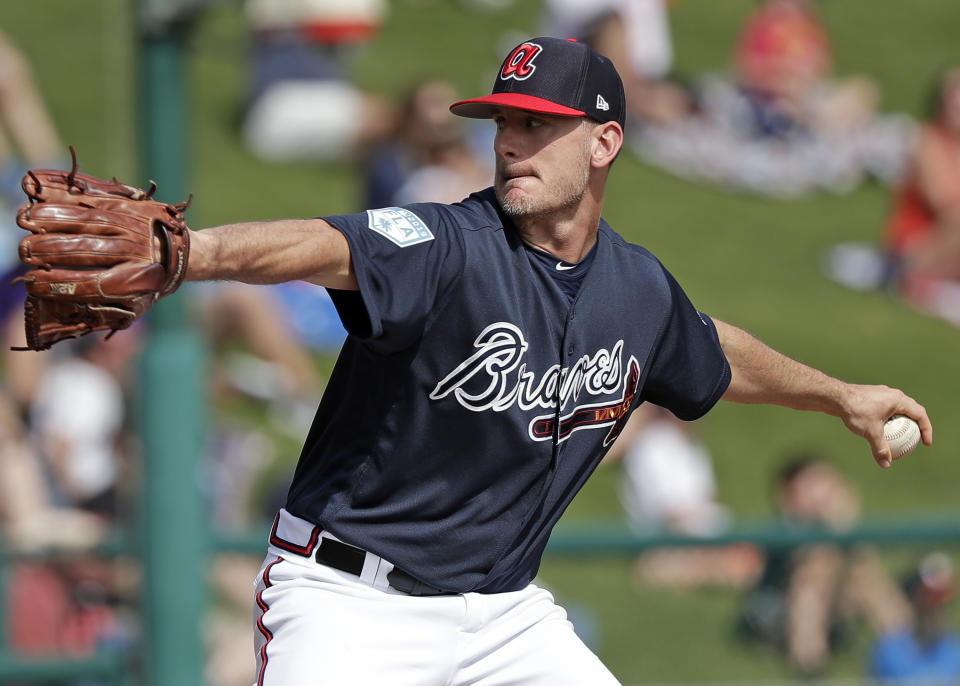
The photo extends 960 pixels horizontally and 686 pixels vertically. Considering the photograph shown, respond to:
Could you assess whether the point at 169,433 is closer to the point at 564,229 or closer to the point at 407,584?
the point at 407,584

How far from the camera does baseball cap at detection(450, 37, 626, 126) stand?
329cm

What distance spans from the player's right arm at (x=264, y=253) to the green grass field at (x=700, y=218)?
3111mm

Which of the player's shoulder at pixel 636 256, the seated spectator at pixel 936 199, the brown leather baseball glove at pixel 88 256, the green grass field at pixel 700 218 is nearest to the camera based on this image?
the brown leather baseball glove at pixel 88 256

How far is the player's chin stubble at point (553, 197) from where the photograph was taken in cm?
327

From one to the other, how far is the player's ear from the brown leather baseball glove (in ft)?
3.74

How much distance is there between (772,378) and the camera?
383cm

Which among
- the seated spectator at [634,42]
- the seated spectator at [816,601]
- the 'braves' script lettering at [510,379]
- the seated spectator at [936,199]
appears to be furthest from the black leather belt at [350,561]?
the seated spectator at [936,199]

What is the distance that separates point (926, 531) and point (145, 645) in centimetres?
348

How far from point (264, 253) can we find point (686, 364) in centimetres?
139

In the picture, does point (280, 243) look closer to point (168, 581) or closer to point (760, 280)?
point (168, 581)

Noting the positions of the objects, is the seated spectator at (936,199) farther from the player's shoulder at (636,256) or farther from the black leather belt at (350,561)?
the black leather belt at (350,561)

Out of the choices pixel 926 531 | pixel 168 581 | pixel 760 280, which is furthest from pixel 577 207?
pixel 760 280

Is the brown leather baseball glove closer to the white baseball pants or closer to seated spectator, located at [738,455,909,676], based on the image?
the white baseball pants

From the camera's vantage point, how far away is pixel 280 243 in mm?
2762
